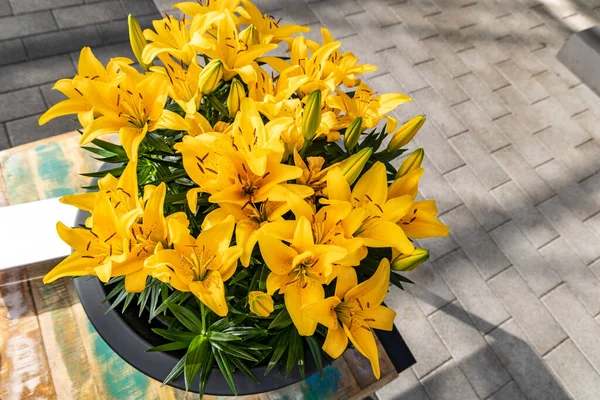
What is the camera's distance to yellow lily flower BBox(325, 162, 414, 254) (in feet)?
1.69

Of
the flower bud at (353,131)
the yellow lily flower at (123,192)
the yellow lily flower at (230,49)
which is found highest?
the yellow lily flower at (230,49)

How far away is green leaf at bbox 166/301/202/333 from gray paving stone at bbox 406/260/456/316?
1141 mm

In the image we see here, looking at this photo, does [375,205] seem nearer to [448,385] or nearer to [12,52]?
[448,385]

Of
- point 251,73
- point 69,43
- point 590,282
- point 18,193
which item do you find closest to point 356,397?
point 251,73

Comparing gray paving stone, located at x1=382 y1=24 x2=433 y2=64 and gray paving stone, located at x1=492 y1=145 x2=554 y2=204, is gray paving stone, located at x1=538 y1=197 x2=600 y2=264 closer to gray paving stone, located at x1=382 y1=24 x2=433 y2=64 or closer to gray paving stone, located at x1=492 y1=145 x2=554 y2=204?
gray paving stone, located at x1=492 y1=145 x2=554 y2=204

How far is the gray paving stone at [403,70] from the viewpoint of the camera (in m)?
2.17

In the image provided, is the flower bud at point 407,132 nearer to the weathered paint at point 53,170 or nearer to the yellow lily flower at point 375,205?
the yellow lily flower at point 375,205

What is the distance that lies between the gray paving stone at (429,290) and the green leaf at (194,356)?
3.74 feet

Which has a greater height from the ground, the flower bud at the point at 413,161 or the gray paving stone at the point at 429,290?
the flower bud at the point at 413,161

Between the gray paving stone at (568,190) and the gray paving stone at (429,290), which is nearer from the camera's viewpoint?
the gray paving stone at (429,290)

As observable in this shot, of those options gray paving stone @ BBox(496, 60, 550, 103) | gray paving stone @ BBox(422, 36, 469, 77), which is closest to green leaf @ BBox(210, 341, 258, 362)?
gray paving stone @ BBox(422, 36, 469, 77)

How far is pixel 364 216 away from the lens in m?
0.51

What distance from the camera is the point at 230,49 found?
0.60m

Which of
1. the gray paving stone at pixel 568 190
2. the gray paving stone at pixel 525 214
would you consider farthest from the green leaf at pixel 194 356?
the gray paving stone at pixel 568 190
